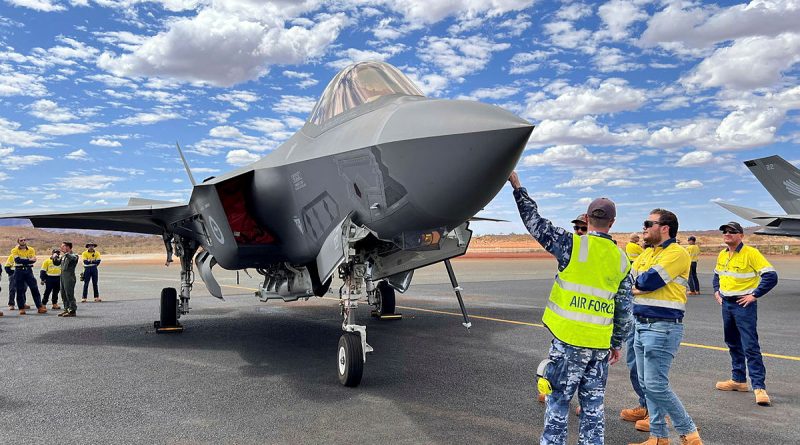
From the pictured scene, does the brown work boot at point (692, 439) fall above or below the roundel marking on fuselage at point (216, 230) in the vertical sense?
below

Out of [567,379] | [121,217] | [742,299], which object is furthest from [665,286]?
[121,217]

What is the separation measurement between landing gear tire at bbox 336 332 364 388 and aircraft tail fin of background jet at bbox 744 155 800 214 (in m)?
19.9

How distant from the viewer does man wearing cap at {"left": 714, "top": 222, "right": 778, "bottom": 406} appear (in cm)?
537

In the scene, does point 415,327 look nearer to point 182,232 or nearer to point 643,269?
point 182,232

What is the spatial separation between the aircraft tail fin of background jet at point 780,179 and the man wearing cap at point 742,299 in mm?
16964

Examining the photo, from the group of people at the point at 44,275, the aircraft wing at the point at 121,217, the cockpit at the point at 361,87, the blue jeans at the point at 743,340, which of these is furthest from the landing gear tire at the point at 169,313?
the blue jeans at the point at 743,340

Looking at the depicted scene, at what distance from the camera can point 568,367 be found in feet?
10.8

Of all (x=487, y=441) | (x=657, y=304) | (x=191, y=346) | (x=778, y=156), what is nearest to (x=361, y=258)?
(x=487, y=441)

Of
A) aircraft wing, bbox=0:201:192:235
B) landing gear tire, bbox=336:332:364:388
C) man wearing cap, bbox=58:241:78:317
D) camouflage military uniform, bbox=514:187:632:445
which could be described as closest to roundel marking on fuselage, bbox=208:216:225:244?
aircraft wing, bbox=0:201:192:235

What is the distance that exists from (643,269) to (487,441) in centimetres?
195

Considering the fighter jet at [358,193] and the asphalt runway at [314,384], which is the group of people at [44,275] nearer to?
the asphalt runway at [314,384]

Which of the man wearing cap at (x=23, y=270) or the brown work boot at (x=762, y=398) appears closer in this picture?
the brown work boot at (x=762, y=398)

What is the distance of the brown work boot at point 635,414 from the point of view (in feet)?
15.4

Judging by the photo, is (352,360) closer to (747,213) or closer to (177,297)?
(177,297)
